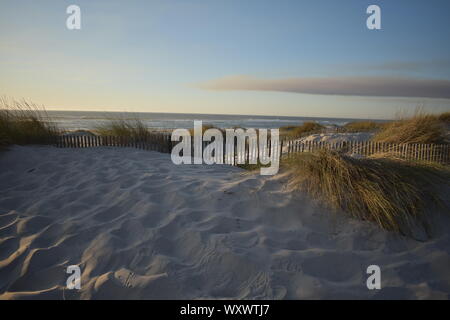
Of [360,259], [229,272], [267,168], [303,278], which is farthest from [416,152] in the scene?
[229,272]

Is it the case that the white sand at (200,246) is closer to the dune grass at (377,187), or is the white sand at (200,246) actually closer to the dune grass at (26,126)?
the dune grass at (377,187)

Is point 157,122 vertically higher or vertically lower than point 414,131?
higher

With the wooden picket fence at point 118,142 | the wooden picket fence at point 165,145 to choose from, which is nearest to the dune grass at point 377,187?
the wooden picket fence at point 165,145

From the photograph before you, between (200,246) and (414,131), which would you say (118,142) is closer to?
(200,246)

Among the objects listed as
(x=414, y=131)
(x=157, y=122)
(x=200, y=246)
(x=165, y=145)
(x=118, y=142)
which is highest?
(x=157, y=122)

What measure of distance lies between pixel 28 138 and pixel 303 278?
8.28 m

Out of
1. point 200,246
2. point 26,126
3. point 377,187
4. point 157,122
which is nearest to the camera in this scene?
point 200,246

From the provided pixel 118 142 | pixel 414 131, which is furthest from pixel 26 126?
pixel 414 131

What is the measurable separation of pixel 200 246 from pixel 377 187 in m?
2.34

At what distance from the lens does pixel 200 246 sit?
2.68m

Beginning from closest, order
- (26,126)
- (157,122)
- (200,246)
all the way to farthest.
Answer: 1. (200,246)
2. (26,126)
3. (157,122)

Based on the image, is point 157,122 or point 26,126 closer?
point 26,126

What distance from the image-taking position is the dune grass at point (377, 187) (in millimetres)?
2990

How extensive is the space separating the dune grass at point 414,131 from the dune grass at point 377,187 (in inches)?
174
